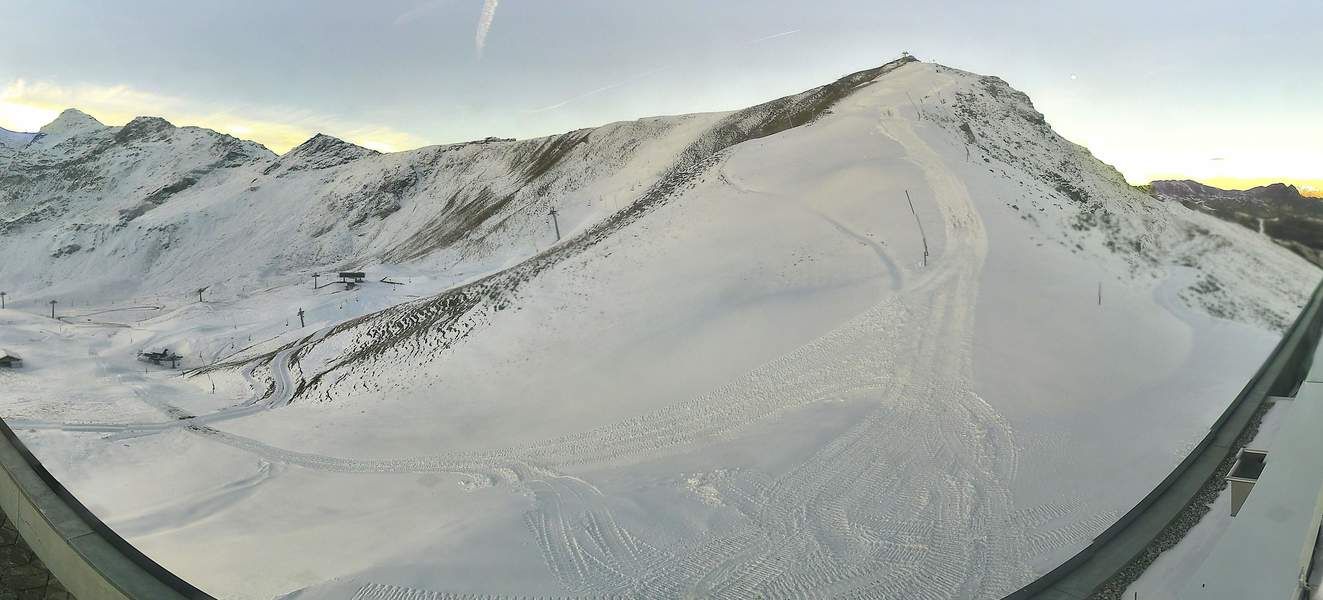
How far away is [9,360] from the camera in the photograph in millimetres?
18344

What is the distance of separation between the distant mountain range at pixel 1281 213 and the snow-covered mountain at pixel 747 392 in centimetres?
15

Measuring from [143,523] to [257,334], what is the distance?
75.3 feet

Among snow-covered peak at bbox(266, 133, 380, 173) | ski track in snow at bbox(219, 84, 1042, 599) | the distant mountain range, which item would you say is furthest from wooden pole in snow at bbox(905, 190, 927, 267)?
snow-covered peak at bbox(266, 133, 380, 173)

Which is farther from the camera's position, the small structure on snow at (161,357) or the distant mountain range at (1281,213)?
the small structure on snow at (161,357)

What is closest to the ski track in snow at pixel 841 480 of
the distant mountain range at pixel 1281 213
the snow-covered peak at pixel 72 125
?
the distant mountain range at pixel 1281 213

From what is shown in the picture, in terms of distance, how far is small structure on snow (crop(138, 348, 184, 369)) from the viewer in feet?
81.6

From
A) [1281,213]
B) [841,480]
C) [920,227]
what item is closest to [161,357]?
[841,480]

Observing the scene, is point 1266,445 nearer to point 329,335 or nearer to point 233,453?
point 233,453

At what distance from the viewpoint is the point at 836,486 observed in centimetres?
775

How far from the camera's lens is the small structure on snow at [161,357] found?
81.6ft

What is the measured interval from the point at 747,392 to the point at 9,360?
22.3 metres

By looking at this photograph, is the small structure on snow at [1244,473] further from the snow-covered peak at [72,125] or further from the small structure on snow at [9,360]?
the snow-covered peak at [72,125]

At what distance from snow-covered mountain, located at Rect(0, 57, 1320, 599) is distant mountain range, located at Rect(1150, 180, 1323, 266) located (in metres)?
0.15

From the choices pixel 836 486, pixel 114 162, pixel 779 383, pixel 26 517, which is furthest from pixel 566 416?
pixel 114 162
